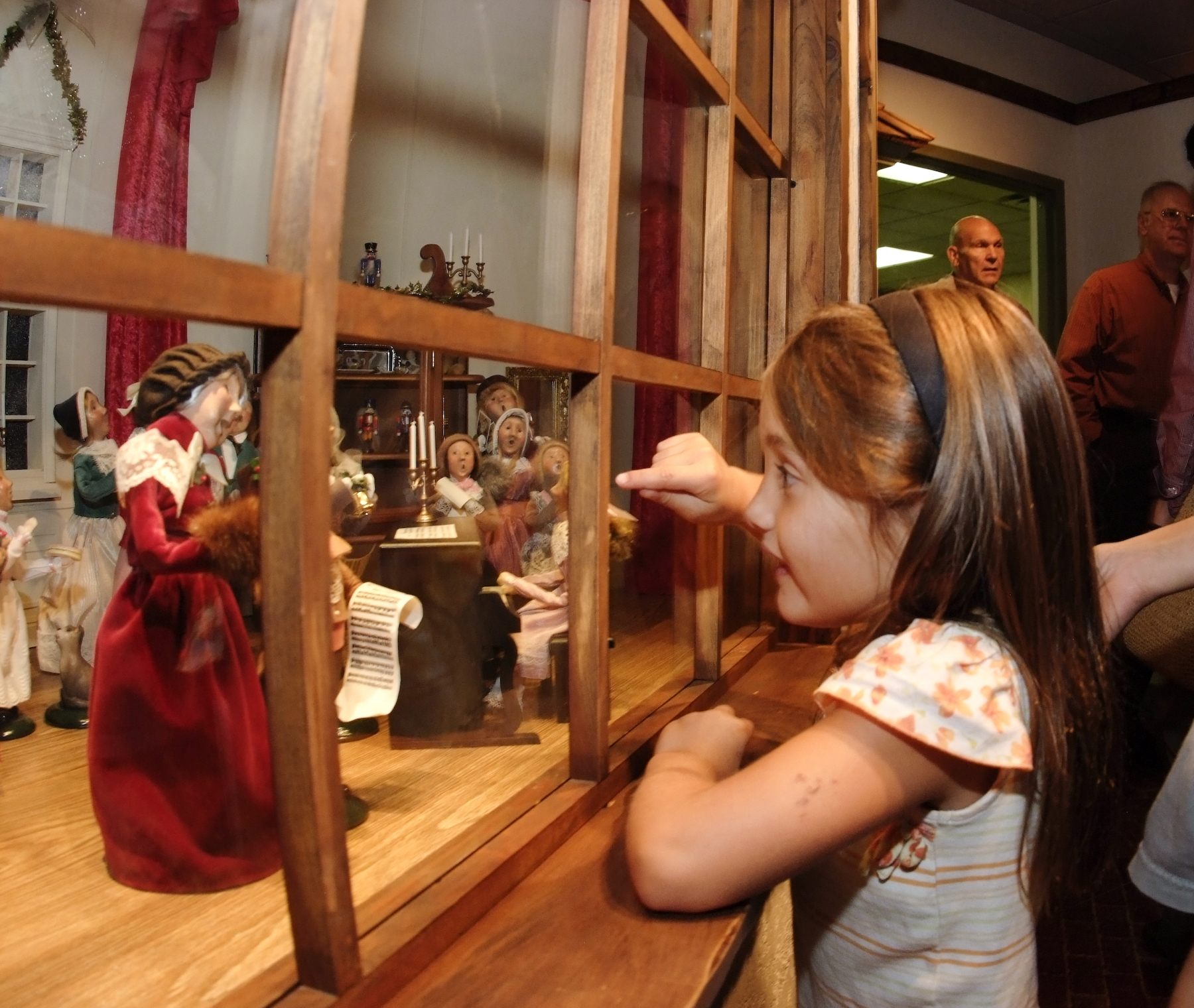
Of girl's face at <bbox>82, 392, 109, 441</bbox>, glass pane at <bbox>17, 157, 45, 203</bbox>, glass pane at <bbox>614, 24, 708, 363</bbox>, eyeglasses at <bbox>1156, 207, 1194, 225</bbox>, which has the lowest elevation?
girl's face at <bbox>82, 392, 109, 441</bbox>

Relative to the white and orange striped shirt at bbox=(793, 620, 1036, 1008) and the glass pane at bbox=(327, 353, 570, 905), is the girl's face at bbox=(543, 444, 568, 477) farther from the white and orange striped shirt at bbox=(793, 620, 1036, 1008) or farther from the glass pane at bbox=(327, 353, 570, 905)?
the white and orange striped shirt at bbox=(793, 620, 1036, 1008)

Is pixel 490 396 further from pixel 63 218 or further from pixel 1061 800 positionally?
pixel 1061 800

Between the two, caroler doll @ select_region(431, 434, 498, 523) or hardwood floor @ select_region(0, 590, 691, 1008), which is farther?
caroler doll @ select_region(431, 434, 498, 523)

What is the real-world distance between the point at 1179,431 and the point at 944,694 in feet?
6.13

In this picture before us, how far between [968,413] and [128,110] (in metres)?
0.56

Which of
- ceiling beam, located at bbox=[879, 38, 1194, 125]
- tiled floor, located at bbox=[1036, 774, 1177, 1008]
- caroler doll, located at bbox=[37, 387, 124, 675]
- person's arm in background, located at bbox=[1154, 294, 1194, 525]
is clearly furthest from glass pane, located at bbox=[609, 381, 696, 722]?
ceiling beam, located at bbox=[879, 38, 1194, 125]

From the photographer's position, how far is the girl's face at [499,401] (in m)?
0.70

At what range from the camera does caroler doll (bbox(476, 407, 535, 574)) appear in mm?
732

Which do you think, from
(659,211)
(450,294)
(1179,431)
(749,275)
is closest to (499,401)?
(450,294)

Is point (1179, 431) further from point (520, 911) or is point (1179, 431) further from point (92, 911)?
point (92, 911)

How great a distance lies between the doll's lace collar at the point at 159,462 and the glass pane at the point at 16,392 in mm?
45

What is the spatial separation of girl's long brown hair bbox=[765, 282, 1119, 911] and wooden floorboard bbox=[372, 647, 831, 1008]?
276 mm

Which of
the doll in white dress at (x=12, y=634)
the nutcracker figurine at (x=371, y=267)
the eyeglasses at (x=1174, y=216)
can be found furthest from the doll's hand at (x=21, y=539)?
the eyeglasses at (x=1174, y=216)

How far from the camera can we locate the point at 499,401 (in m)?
0.72
